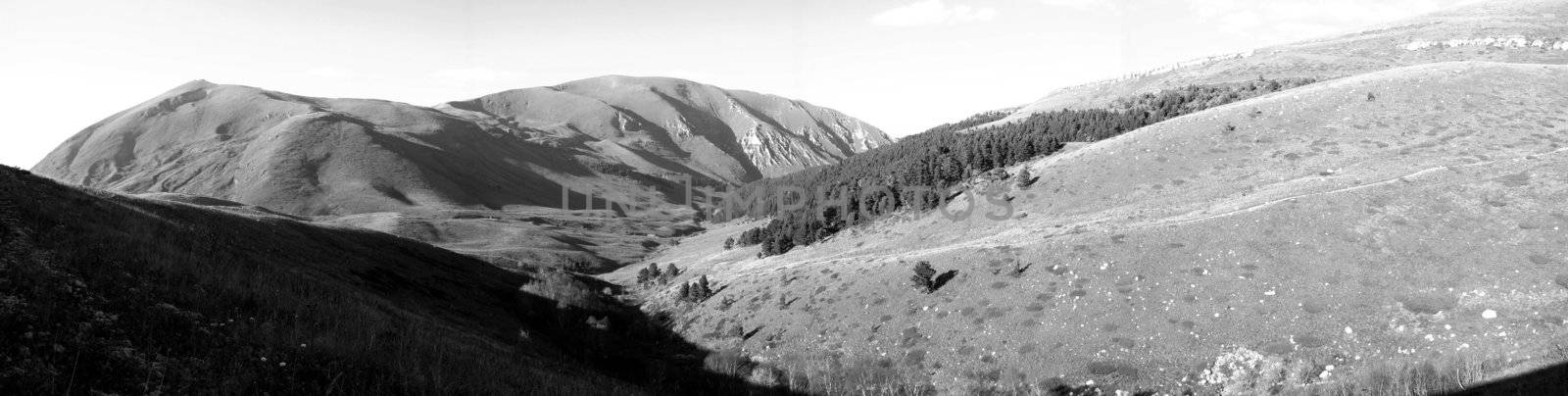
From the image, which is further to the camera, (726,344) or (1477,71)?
(1477,71)

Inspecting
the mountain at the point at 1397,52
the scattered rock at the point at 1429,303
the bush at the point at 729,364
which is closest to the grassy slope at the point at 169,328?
the bush at the point at 729,364

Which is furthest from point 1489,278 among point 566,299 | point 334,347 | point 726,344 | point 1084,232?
point 566,299

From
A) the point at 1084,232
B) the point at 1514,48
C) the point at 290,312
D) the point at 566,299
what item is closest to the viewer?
the point at 290,312

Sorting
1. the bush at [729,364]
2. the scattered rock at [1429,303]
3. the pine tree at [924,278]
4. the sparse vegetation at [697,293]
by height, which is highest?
the scattered rock at [1429,303]

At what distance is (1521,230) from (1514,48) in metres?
104

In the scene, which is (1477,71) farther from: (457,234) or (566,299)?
(457,234)

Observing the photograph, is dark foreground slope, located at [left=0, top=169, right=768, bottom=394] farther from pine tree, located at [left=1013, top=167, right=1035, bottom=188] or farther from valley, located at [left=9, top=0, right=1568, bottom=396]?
pine tree, located at [left=1013, top=167, right=1035, bottom=188]

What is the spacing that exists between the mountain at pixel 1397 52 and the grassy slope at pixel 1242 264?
44.2m

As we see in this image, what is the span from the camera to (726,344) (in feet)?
136

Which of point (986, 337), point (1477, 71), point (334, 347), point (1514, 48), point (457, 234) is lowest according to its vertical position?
point (457, 234)

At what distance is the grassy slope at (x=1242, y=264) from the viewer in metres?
24.7

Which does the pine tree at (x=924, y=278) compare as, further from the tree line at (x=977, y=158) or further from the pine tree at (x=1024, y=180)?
the tree line at (x=977, y=158)

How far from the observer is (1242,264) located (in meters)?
31.2

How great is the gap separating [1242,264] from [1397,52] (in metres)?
117
